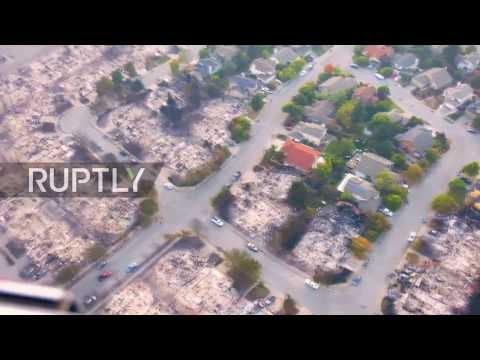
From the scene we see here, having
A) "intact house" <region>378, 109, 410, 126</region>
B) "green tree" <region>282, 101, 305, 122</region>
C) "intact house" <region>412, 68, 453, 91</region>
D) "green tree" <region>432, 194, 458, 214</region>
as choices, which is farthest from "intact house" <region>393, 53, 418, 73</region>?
"green tree" <region>432, 194, 458, 214</region>

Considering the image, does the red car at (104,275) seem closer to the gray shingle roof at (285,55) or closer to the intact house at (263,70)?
the intact house at (263,70)

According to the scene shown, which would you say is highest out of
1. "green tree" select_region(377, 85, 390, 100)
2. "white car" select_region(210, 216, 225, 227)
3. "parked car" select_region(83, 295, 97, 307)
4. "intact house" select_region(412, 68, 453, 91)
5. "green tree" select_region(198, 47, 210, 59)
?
"intact house" select_region(412, 68, 453, 91)

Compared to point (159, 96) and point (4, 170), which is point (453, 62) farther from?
point (4, 170)

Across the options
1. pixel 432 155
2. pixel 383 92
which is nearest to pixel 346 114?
pixel 383 92

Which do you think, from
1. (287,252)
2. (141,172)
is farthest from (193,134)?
(287,252)

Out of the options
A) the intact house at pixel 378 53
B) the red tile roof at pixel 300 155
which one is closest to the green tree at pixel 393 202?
the red tile roof at pixel 300 155

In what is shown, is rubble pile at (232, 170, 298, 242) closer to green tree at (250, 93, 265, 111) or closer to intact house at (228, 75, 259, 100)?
green tree at (250, 93, 265, 111)
